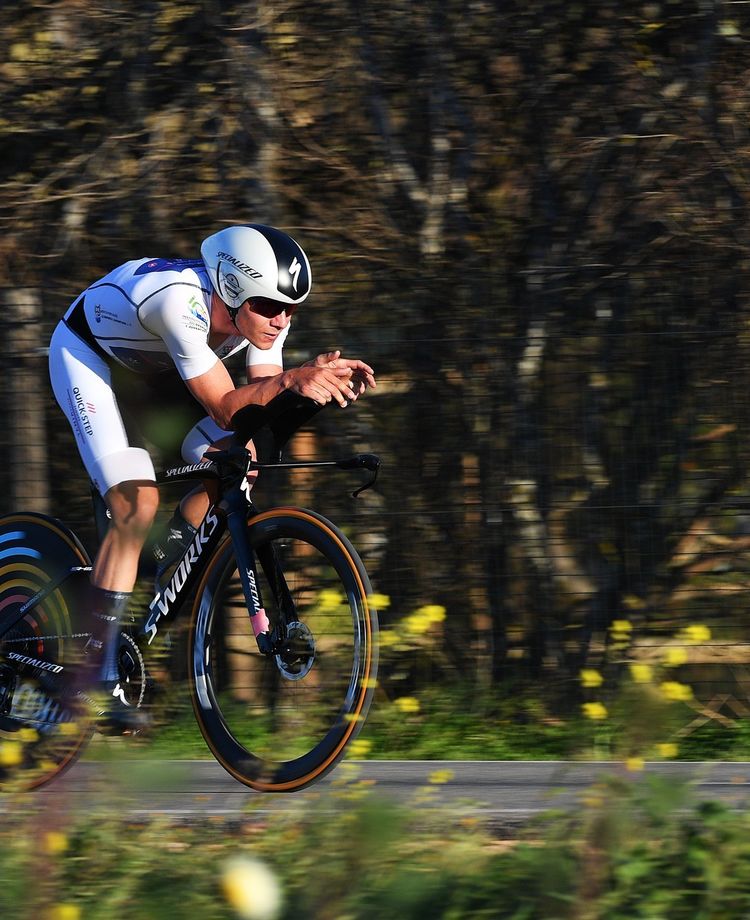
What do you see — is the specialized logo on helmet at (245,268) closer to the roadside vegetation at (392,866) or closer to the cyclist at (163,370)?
the cyclist at (163,370)

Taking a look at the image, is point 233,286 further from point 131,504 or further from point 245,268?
point 131,504

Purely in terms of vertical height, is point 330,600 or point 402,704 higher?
point 330,600

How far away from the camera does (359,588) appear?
411 centimetres

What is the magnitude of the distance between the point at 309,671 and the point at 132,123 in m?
3.79

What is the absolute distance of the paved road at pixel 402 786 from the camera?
334cm

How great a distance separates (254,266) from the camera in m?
4.12

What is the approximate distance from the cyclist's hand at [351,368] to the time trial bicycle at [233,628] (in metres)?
0.14

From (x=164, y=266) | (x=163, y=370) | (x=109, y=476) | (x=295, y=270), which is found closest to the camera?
(x=295, y=270)

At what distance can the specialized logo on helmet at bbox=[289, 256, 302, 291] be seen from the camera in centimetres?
417

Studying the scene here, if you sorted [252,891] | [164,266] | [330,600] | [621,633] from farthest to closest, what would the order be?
[621,633] → [164,266] → [330,600] → [252,891]

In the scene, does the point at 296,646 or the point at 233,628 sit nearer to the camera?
the point at 296,646

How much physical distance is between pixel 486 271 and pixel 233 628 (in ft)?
7.12

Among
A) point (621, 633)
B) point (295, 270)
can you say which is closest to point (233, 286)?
point (295, 270)

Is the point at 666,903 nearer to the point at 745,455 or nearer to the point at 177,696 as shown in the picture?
the point at 177,696
